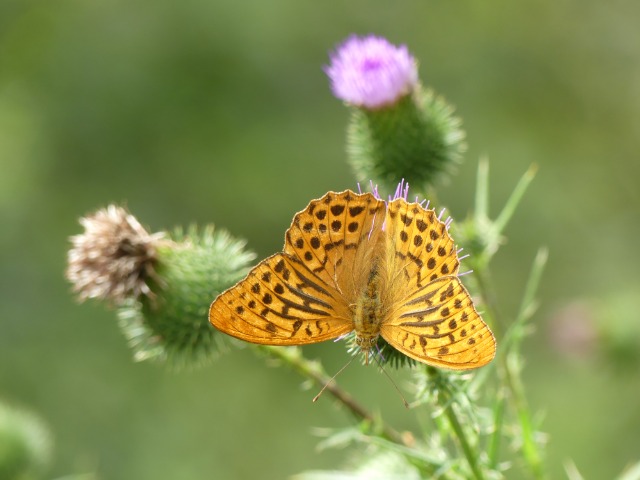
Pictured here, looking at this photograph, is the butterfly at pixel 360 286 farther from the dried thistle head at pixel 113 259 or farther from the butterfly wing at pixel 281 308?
the dried thistle head at pixel 113 259

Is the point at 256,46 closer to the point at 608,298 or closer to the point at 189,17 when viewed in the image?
the point at 189,17

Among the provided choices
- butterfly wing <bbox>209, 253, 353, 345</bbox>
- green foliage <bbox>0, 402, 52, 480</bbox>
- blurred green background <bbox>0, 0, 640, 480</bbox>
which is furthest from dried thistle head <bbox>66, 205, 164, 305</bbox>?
blurred green background <bbox>0, 0, 640, 480</bbox>

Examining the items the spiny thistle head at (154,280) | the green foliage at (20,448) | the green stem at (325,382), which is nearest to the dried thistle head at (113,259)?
the spiny thistle head at (154,280)

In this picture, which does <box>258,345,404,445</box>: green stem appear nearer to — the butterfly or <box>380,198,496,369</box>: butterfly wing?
the butterfly

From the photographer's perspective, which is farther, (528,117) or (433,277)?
(528,117)

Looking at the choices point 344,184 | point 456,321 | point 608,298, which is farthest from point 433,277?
point 344,184

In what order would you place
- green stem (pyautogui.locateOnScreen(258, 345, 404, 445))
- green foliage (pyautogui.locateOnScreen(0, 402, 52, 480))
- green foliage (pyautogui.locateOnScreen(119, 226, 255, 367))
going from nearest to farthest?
green stem (pyautogui.locateOnScreen(258, 345, 404, 445)), green foliage (pyautogui.locateOnScreen(119, 226, 255, 367)), green foliage (pyautogui.locateOnScreen(0, 402, 52, 480))
